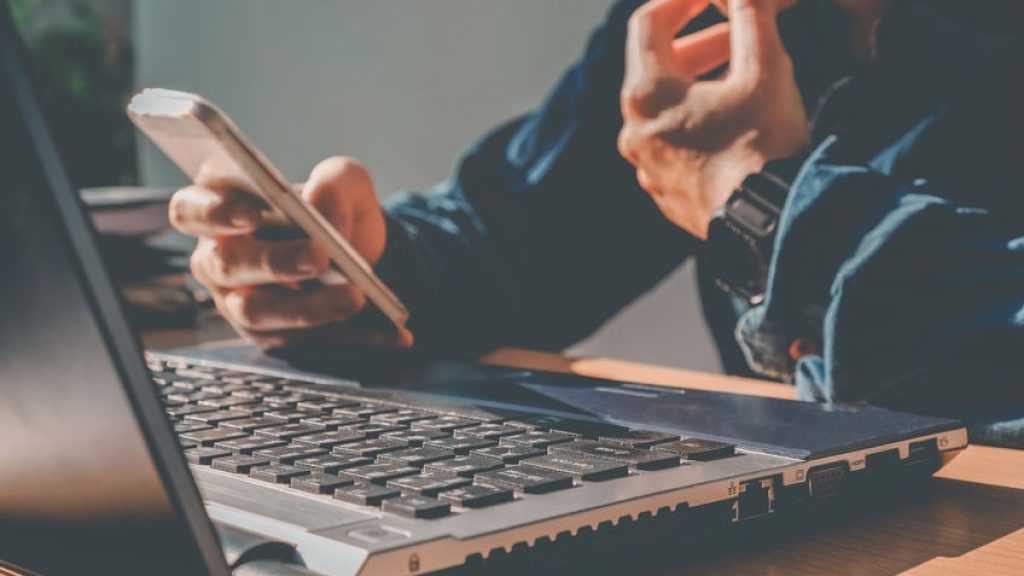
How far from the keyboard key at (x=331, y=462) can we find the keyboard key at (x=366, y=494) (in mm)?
29

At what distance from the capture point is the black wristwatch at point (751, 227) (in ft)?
2.35

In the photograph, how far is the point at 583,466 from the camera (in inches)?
15.7

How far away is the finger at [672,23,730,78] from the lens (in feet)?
2.74

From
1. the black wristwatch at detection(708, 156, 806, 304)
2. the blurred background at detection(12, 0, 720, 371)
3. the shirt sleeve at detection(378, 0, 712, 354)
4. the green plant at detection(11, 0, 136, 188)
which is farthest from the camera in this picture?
the green plant at detection(11, 0, 136, 188)

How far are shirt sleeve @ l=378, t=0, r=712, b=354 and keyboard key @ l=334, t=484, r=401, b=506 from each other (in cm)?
71

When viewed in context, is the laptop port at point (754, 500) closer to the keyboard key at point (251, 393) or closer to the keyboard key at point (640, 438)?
the keyboard key at point (640, 438)

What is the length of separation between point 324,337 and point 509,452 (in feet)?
1.46

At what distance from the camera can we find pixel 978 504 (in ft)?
1.61

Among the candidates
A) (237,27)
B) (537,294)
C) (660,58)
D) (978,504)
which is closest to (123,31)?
(237,27)

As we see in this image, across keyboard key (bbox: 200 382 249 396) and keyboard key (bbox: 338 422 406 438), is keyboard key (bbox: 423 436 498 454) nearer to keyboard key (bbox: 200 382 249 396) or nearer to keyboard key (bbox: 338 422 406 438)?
keyboard key (bbox: 338 422 406 438)

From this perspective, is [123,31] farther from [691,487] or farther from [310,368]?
[691,487]

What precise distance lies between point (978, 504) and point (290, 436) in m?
0.30

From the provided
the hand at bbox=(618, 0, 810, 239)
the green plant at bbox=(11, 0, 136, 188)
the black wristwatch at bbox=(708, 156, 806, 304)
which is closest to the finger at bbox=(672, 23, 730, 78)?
the hand at bbox=(618, 0, 810, 239)

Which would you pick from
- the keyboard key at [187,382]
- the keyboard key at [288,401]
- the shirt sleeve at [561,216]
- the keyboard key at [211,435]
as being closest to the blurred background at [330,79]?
the shirt sleeve at [561,216]
